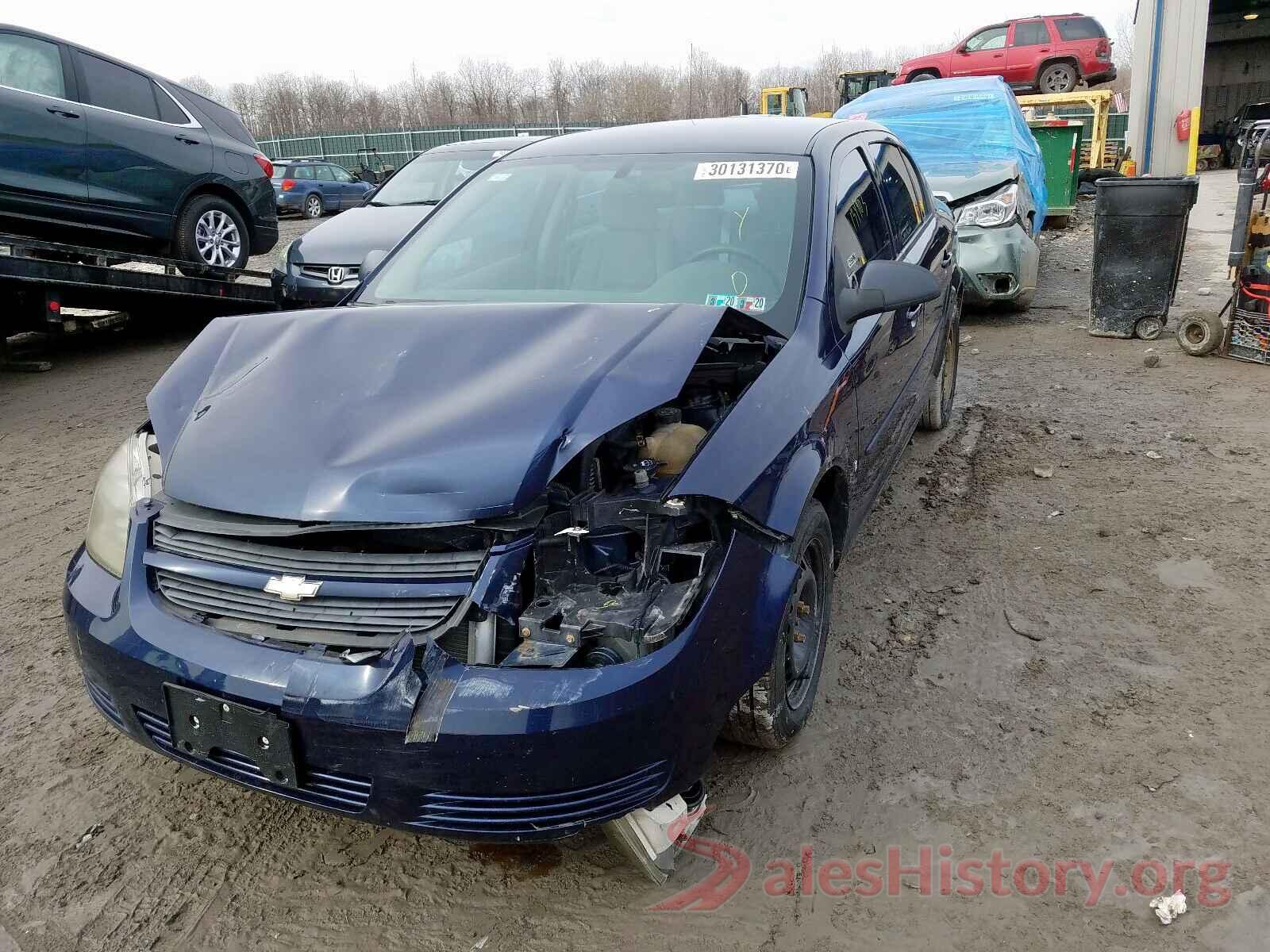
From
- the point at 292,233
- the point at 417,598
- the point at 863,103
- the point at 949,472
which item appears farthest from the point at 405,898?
the point at 292,233

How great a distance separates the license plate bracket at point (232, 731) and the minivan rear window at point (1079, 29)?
23688mm

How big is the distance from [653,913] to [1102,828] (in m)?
1.18

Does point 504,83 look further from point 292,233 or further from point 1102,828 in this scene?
point 1102,828

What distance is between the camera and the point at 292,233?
18422 mm

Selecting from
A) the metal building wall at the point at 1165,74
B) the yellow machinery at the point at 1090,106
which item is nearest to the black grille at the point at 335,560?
the yellow machinery at the point at 1090,106

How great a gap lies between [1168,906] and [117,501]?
9.14ft

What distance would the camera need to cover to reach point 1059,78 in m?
21.2

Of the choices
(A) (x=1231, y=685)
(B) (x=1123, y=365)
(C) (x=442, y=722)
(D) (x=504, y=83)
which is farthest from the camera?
(D) (x=504, y=83)

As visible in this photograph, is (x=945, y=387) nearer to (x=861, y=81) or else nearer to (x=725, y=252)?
(x=725, y=252)

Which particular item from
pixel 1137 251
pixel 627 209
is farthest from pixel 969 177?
pixel 627 209

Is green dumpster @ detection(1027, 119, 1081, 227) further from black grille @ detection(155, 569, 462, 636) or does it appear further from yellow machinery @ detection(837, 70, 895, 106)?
black grille @ detection(155, 569, 462, 636)

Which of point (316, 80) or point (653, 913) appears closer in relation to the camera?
point (653, 913)

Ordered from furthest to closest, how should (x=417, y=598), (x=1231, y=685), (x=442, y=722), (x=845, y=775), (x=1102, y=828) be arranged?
(x=1231, y=685) → (x=845, y=775) → (x=1102, y=828) → (x=417, y=598) → (x=442, y=722)

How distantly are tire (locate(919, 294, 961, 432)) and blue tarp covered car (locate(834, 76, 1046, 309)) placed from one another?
1005mm
